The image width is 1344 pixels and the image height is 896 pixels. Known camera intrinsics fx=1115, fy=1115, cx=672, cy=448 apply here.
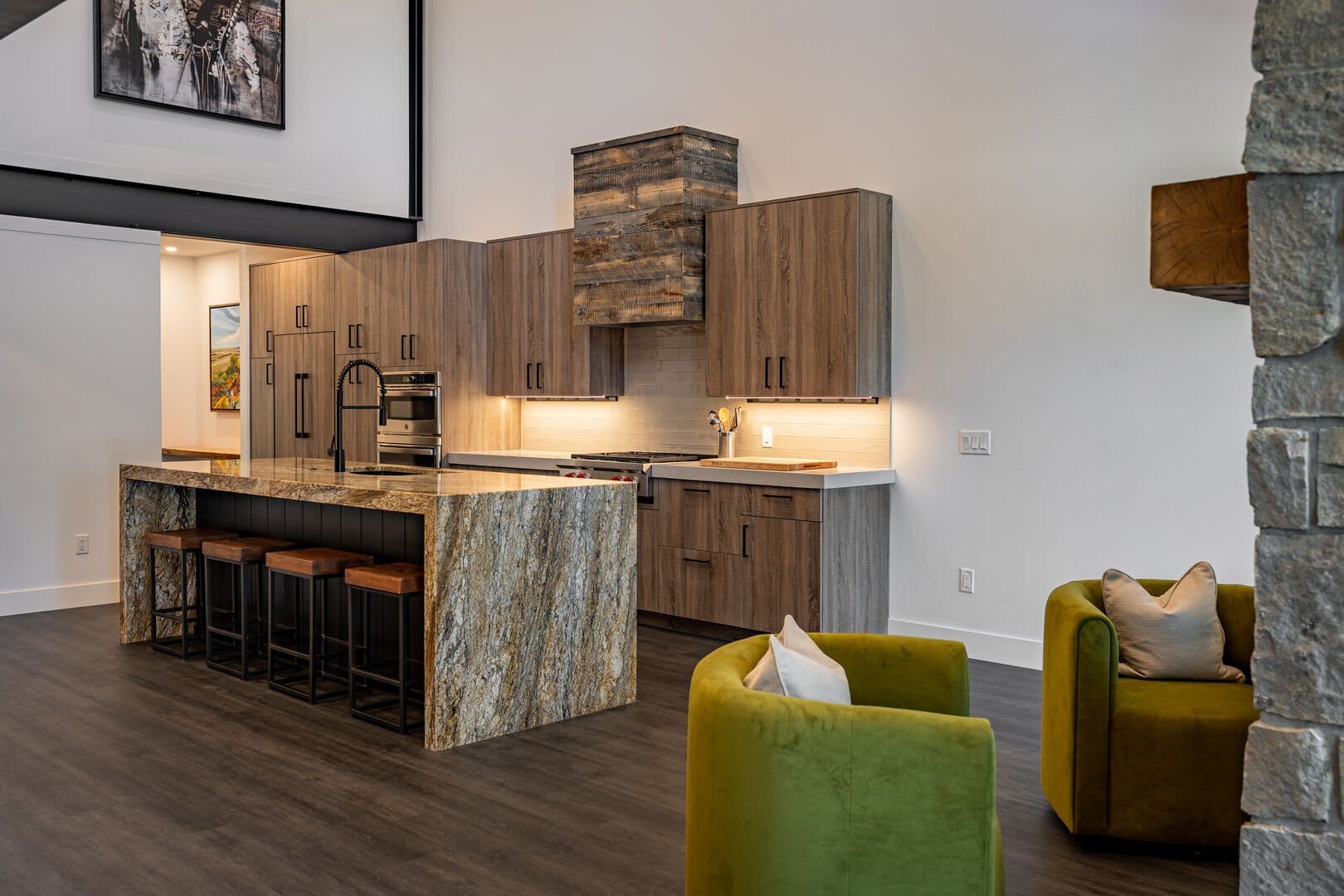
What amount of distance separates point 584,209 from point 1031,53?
2.81 m

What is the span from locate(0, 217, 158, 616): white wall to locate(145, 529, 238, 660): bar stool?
1.35 metres

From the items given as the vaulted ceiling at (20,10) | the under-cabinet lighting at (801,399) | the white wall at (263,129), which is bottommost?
the under-cabinet lighting at (801,399)

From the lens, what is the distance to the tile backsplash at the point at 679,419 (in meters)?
6.25

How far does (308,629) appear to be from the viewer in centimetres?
557

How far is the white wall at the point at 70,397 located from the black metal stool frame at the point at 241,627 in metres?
1.57

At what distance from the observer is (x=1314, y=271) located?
1.52 metres

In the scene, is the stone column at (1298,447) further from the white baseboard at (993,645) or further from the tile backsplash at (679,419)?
the tile backsplash at (679,419)

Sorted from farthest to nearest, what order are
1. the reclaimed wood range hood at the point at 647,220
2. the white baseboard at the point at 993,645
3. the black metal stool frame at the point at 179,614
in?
the reclaimed wood range hood at the point at 647,220, the black metal stool frame at the point at 179,614, the white baseboard at the point at 993,645

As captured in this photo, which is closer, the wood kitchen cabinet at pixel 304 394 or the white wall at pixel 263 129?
the white wall at pixel 263 129

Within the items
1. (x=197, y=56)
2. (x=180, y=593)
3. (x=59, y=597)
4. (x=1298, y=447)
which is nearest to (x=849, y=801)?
(x=1298, y=447)

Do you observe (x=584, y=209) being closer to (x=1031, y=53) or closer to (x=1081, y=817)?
(x=1031, y=53)

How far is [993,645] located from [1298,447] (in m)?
4.31

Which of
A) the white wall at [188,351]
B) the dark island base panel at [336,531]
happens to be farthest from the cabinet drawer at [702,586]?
the white wall at [188,351]

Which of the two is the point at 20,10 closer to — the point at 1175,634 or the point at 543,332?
the point at 543,332
